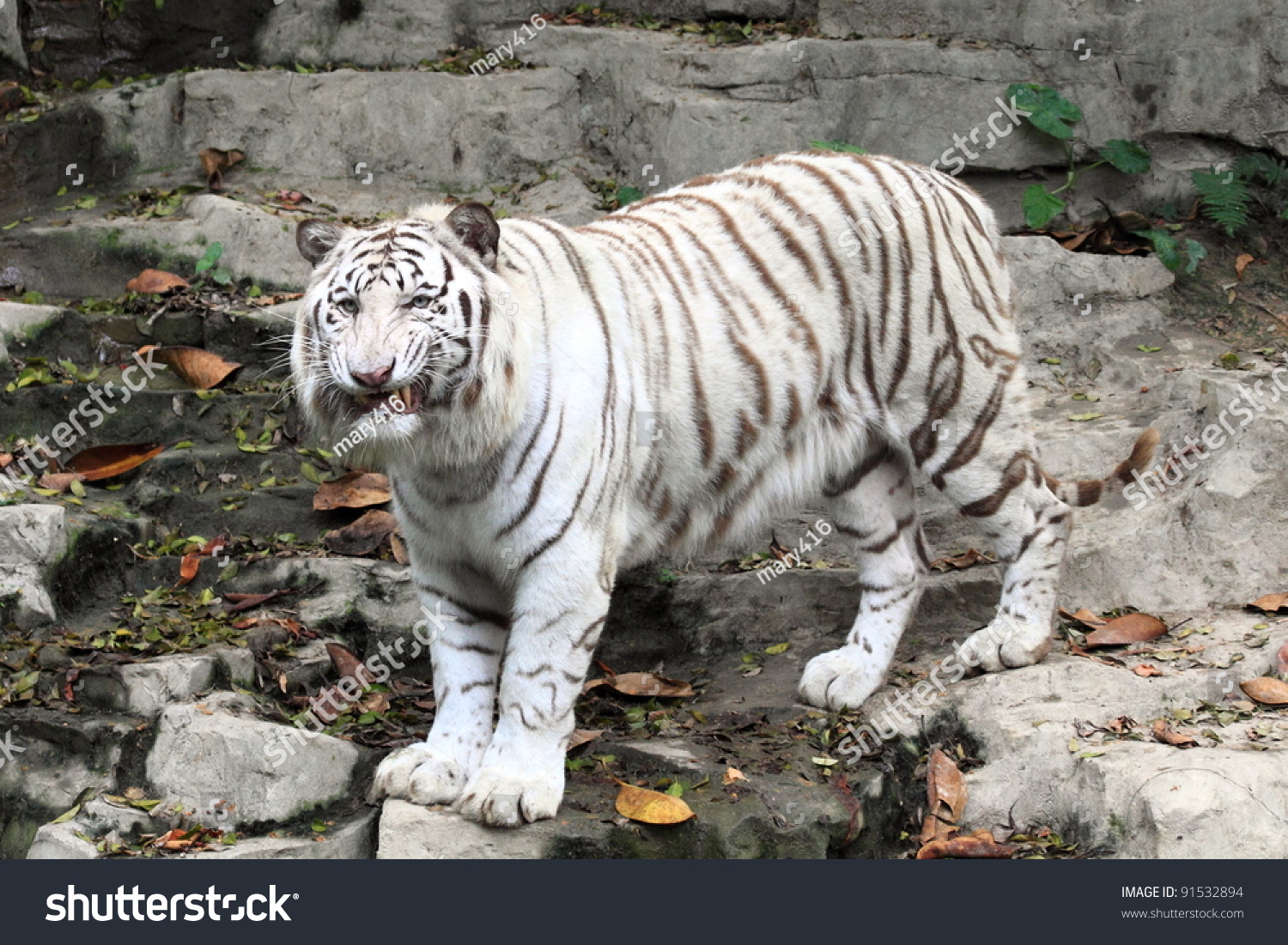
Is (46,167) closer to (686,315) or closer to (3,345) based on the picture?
(3,345)

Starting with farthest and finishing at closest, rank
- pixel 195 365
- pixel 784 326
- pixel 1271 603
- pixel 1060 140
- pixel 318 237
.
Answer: pixel 1060 140
pixel 195 365
pixel 1271 603
pixel 784 326
pixel 318 237

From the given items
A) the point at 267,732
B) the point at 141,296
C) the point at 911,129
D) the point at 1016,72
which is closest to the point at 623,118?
the point at 911,129

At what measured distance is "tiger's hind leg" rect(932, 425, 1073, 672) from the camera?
434 cm

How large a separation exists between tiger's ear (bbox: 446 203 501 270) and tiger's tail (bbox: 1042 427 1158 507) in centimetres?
217

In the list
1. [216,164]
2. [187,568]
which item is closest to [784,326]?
[187,568]

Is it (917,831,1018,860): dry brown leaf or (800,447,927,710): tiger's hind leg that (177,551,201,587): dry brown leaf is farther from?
(917,831,1018,860): dry brown leaf

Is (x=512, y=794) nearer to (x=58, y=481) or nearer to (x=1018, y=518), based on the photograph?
(x=1018, y=518)

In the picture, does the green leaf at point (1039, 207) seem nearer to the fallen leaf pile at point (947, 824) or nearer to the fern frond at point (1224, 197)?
the fern frond at point (1224, 197)

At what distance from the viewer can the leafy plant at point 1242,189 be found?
626 cm

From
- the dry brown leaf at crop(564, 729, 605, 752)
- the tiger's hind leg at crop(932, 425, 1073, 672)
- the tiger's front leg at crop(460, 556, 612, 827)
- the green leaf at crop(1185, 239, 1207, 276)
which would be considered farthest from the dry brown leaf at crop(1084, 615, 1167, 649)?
the green leaf at crop(1185, 239, 1207, 276)

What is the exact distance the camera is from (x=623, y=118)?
22.6 ft

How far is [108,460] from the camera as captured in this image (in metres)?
5.16

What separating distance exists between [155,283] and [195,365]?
588mm

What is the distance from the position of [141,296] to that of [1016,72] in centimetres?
438
